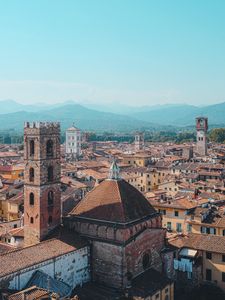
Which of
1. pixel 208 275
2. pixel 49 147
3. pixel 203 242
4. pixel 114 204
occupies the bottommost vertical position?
pixel 208 275

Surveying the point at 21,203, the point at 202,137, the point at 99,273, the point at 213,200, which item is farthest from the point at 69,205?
the point at 202,137

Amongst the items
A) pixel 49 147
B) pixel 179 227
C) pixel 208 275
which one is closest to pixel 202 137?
pixel 179 227

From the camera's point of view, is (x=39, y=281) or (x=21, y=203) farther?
(x=21, y=203)

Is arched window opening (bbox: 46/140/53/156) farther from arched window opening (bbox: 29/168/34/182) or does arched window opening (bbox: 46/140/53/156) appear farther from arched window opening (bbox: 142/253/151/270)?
arched window opening (bbox: 142/253/151/270)

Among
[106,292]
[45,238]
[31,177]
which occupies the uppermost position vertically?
[31,177]

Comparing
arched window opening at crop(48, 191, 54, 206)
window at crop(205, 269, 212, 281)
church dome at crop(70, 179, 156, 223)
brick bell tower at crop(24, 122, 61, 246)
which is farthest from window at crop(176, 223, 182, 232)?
arched window opening at crop(48, 191, 54, 206)

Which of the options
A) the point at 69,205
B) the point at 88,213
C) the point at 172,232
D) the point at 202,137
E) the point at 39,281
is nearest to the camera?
the point at 39,281

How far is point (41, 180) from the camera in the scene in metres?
33.2

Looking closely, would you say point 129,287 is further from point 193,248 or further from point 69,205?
point 69,205

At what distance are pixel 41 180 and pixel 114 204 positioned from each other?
538 cm

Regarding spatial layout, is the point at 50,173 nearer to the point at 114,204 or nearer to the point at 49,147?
the point at 49,147

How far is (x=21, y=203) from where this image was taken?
53.0 meters

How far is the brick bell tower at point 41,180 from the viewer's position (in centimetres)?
→ 3325

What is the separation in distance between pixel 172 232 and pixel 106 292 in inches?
692
